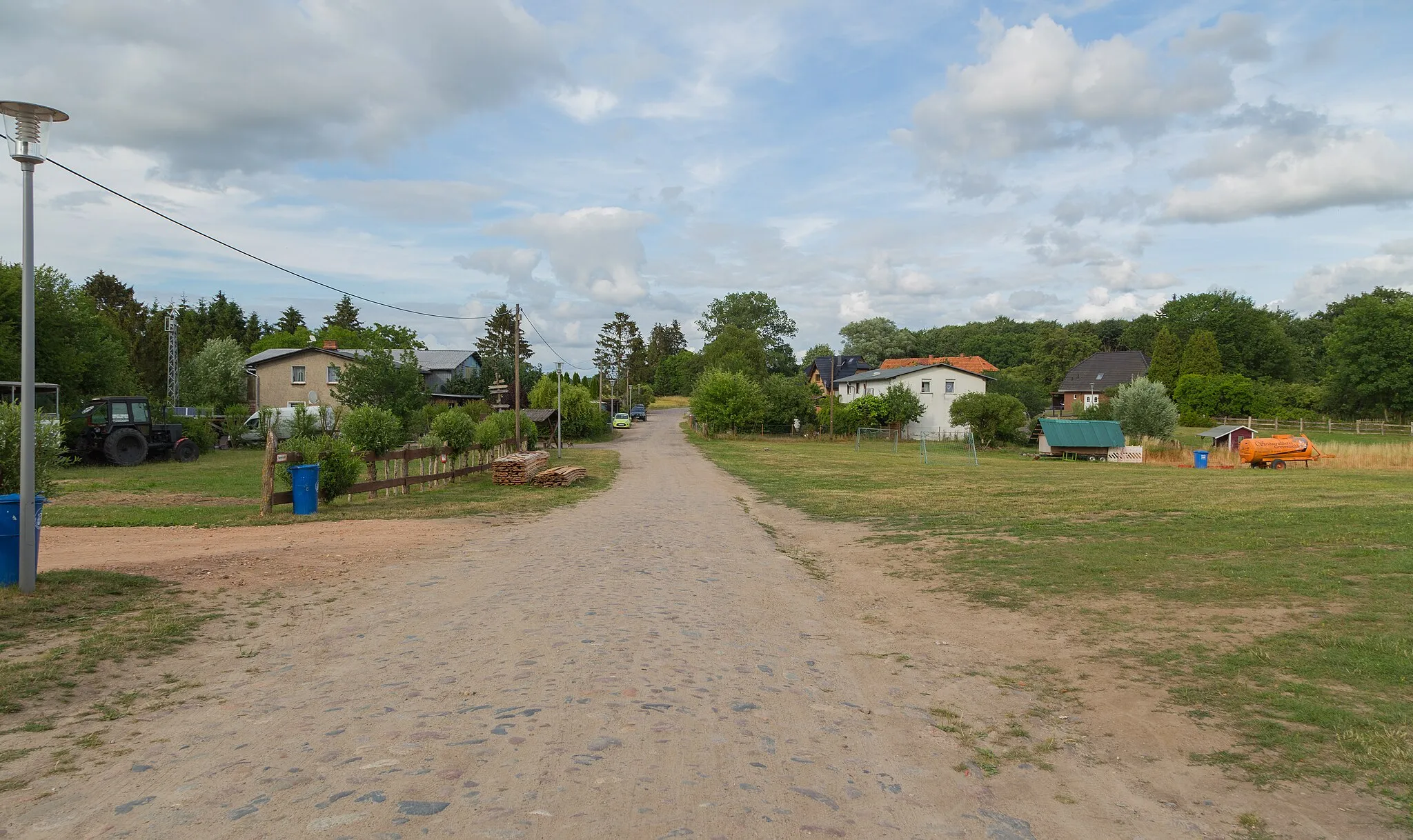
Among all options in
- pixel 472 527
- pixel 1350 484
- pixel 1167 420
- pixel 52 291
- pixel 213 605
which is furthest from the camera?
pixel 1167 420

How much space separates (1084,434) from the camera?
4678cm

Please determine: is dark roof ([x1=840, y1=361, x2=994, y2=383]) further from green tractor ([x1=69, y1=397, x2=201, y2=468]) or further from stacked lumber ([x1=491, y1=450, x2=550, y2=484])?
green tractor ([x1=69, y1=397, x2=201, y2=468])

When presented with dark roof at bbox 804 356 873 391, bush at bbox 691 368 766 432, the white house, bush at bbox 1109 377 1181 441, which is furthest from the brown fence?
dark roof at bbox 804 356 873 391

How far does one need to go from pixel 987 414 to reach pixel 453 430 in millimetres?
39957

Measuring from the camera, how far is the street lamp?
7957mm

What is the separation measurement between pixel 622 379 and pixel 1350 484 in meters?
103

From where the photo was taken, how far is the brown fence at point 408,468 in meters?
16.4

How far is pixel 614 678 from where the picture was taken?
6.05 meters

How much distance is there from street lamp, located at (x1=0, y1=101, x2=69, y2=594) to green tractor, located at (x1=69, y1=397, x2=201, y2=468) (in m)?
25.2

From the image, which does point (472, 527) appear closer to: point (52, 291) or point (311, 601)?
point (311, 601)

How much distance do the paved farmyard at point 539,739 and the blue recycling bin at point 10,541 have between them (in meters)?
3.14

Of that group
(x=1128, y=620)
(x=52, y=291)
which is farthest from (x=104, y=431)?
(x=1128, y=620)

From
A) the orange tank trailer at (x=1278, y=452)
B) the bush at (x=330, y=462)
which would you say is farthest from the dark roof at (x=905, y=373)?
the bush at (x=330, y=462)

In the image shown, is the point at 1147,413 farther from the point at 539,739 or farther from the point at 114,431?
the point at 539,739
